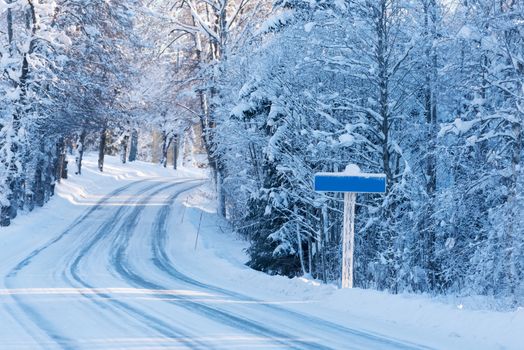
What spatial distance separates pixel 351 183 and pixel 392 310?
9.76ft

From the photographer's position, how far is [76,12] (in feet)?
93.8

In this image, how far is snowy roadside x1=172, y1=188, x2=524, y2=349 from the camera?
8.38 m

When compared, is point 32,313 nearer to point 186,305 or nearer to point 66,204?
point 186,305

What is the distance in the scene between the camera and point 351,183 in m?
12.7

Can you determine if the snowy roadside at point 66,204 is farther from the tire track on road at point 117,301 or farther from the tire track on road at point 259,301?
the tire track on road at point 259,301

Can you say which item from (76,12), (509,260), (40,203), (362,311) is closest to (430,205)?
(509,260)

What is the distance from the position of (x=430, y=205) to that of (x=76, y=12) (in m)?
18.8

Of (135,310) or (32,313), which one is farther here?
(135,310)

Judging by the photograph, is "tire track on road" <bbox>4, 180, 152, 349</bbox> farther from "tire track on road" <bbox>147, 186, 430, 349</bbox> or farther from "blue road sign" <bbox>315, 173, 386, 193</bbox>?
"blue road sign" <bbox>315, 173, 386, 193</bbox>

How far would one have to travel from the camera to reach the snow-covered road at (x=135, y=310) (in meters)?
8.44

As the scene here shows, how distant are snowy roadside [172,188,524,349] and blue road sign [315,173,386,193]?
6.30ft

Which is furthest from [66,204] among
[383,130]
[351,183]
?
[351,183]

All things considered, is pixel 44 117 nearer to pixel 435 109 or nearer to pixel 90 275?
pixel 90 275

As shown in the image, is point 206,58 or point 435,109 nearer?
point 435,109
